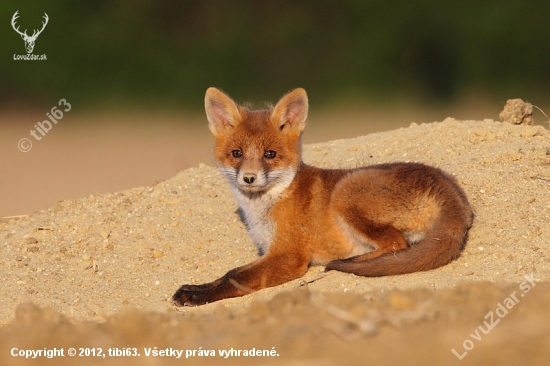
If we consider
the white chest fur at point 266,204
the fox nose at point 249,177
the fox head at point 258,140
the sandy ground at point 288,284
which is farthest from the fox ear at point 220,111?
the sandy ground at point 288,284

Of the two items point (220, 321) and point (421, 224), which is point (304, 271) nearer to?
point (421, 224)

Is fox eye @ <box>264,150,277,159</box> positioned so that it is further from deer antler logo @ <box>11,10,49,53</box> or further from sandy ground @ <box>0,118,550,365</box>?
deer antler logo @ <box>11,10,49,53</box>

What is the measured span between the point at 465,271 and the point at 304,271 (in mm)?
1320

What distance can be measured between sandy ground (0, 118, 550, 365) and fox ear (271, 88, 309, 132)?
4.28 feet

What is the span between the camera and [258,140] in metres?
5.79

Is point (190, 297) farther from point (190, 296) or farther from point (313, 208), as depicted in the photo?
point (313, 208)

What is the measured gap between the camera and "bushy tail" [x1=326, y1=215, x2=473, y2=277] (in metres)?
4.98

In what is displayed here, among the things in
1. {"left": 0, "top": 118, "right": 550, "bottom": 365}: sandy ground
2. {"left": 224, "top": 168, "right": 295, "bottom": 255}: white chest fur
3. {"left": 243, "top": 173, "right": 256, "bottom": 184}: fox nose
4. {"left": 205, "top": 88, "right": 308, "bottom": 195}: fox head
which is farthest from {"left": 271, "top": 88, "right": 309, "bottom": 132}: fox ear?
{"left": 0, "top": 118, "right": 550, "bottom": 365}: sandy ground

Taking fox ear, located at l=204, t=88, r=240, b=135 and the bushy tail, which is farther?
fox ear, located at l=204, t=88, r=240, b=135

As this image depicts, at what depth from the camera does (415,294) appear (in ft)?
13.2

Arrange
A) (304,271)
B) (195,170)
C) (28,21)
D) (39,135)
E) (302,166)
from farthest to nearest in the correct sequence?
(28,21) → (39,135) → (195,170) → (302,166) → (304,271)

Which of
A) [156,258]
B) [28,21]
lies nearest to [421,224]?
[156,258]

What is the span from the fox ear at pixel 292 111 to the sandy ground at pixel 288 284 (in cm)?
131

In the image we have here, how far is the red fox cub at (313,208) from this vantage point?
5211 mm
